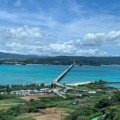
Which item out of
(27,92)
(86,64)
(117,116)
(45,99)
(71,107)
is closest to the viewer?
(117,116)

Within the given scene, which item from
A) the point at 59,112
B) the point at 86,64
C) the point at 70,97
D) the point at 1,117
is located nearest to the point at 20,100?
the point at 70,97

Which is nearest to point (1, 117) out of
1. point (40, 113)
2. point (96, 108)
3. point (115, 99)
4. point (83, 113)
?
point (40, 113)

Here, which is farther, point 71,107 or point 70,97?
point 70,97

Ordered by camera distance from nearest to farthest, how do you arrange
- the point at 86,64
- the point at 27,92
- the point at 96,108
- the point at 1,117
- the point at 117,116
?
1. the point at 117,116
2. the point at 1,117
3. the point at 96,108
4. the point at 27,92
5. the point at 86,64

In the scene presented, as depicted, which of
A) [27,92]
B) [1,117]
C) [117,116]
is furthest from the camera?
[27,92]

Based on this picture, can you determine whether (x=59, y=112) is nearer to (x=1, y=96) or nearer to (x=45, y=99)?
(x=45, y=99)

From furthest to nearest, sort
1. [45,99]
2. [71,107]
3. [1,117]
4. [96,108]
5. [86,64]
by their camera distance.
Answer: [86,64] < [45,99] < [71,107] < [96,108] < [1,117]

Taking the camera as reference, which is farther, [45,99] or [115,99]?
[45,99]

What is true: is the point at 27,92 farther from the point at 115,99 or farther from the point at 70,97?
the point at 115,99

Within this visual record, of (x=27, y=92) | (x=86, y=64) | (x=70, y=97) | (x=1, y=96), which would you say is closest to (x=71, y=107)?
(x=70, y=97)
